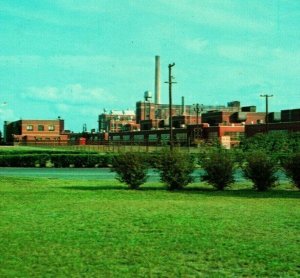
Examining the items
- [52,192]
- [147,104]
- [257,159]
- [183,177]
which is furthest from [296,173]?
[147,104]

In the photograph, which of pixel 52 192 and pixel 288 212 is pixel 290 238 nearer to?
pixel 288 212

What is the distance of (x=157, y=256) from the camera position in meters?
7.99

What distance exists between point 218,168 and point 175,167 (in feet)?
5.33

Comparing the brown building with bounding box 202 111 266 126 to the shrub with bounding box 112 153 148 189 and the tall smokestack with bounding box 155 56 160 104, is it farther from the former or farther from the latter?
the shrub with bounding box 112 153 148 189

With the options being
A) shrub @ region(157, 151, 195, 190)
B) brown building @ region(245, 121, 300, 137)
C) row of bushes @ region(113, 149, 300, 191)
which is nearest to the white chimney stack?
brown building @ region(245, 121, 300, 137)

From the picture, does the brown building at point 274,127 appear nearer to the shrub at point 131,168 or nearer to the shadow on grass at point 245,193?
the shadow on grass at point 245,193

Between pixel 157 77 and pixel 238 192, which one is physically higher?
pixel 157 77

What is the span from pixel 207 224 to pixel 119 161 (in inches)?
396

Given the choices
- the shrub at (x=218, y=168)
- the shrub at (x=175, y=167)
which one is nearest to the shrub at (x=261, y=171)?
the shrub at (x=218, y=168)

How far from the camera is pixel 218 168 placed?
2056 centimetres

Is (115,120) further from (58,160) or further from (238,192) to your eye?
(238,192)

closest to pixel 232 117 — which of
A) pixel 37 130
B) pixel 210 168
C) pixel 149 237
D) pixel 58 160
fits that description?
pixel 37 130

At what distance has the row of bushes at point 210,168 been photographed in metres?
20.5

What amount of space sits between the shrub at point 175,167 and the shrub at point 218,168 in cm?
60
